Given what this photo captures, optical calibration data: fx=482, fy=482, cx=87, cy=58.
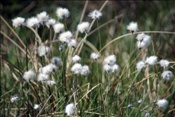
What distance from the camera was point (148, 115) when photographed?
88.8 inches

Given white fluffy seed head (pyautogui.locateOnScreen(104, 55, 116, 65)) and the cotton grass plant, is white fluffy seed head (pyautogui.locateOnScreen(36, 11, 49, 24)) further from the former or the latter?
white fluffy seed head (pyautogui.locateOnScreen(104, 55, 116, 65))

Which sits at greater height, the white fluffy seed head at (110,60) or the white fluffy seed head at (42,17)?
the white fluffy seed head at (42,17)

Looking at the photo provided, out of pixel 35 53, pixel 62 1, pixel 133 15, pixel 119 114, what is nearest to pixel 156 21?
pixel 133 15

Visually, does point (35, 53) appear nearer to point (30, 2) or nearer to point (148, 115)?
point (148, 115)

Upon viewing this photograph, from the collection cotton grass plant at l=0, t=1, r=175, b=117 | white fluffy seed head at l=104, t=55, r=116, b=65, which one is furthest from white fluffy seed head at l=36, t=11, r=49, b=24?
white fluffy seed head at l=104, t=55, r=116, b=65

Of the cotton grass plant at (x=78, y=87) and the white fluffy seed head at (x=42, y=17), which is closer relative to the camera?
the cotton grass plant at (x=78, y=87)

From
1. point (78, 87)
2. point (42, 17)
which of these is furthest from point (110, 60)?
point (42, 17)

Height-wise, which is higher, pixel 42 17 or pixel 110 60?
pixel 42 17

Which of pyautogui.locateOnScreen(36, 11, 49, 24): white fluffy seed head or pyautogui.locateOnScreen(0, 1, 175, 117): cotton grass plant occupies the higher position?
pyautogui.locateOnScreen(36, 11, 49, 24): white fluffy seed head

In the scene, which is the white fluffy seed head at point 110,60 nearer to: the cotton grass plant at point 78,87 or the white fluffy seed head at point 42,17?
the cotton grass plant at point 78,87

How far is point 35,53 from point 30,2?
2.73 m

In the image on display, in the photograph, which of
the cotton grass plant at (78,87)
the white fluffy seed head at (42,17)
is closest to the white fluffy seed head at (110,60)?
the cotton grass plant at (78,87)

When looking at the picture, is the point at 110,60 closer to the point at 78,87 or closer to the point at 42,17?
the point at 78,87

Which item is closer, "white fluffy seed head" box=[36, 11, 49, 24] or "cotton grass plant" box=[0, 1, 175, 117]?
"cotton grass plant" box=[0, 1, 175, 117]
